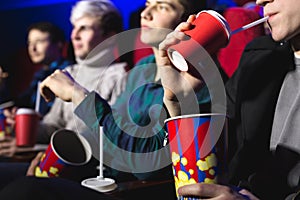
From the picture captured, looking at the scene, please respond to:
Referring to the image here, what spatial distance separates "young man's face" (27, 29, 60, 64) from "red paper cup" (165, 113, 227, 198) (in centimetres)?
212

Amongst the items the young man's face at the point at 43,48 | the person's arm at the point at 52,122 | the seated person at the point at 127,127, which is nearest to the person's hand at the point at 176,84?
the seated person at the point at 127,127

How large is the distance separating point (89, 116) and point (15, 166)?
320mm

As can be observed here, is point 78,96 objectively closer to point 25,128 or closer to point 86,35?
point 25,128

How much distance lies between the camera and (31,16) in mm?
3447

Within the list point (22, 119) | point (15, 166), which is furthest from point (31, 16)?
point (15, 166)

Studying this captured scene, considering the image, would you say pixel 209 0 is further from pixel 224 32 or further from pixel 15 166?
pixel 15 166

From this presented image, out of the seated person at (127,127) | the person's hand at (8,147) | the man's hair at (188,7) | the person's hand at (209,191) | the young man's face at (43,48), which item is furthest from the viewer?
the young man's face at (43,48)

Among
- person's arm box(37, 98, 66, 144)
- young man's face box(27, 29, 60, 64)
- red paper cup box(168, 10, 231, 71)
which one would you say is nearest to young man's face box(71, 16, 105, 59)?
person's arm box(37, 98, 66, 144)

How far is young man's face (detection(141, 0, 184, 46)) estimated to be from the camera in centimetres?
143

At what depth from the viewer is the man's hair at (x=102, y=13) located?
2.04 metres

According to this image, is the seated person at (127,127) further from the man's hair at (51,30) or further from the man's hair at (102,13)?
the man's hair at (51,30)

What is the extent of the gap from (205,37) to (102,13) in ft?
3.84

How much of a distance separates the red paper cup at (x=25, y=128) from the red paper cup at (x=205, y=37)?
0.82 m

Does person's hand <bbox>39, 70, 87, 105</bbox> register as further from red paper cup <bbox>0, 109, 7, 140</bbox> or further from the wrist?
red paper cup <bbox>0, 109, 7, 140</bbox>
